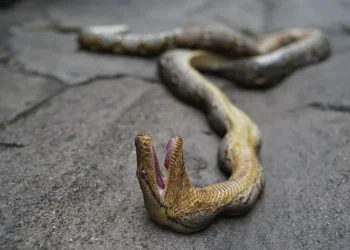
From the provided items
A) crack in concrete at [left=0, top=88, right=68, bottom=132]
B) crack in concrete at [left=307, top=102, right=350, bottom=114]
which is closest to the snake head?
Result: crack in concrete at [left=0, top=88, right=68, bottom=132]

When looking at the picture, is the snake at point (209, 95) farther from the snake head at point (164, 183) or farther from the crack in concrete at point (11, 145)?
the crack in concrete at point (11, 145)

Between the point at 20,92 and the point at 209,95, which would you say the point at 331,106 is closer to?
the point at 209,95

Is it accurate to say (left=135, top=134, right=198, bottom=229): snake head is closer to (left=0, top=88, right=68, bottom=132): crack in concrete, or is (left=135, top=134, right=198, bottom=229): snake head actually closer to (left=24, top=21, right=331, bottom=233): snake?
(left=24, top=21, right=331, bottom=233): snake

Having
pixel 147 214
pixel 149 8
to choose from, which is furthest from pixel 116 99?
pixel 149 8

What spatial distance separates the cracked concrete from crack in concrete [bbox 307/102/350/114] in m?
0.02

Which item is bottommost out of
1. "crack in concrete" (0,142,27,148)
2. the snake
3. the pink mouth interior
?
"crack in concrete" (0,142,27,148)

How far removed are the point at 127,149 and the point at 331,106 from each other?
214cm

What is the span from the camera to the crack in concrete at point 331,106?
364 cm

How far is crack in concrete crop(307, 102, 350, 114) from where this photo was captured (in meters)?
3.64

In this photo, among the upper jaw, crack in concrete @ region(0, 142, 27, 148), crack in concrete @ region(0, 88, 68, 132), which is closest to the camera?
the upper jaw

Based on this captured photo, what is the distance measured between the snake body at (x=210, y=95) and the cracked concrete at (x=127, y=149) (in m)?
0.12

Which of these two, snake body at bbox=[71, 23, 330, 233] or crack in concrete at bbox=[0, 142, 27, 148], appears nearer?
snake body at bbox=[71, 23, 330, 233]

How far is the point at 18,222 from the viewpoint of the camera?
2.11 m

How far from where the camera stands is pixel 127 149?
2.94 m
